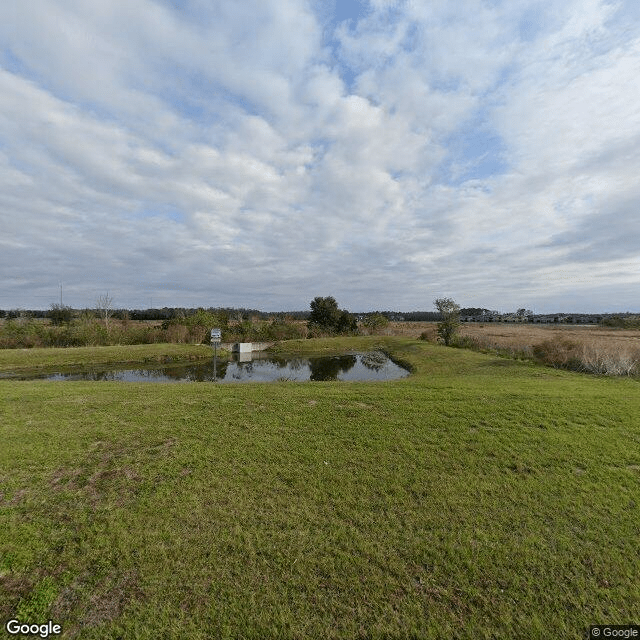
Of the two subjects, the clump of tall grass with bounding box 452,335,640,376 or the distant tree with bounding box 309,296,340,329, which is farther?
the distant tree with bounding box 309,296,340,329

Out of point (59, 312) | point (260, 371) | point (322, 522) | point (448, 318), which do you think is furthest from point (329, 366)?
point (59, 312)

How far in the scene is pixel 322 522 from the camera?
412cm

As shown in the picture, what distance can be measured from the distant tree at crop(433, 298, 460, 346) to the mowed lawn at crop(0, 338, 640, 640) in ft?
78.9

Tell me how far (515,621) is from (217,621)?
2627 millimetres

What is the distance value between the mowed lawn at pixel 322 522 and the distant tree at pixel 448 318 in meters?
24.0

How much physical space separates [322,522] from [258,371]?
19733 millimetres

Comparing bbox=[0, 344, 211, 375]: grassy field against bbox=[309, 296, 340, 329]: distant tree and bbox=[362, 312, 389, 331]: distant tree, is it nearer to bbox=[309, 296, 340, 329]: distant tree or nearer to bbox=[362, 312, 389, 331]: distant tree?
bbox=[309, 296, 340, 329]: distant tree

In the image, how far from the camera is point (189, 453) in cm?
586

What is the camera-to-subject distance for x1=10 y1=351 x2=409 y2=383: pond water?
769 inches

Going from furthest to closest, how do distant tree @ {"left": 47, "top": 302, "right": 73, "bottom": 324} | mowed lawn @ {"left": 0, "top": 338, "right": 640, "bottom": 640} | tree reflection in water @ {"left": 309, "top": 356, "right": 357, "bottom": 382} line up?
distant tree @ {"left": 47, "top": 302, "right": 73, "bottom": 324} < tree reflection in water @ {"left": 309, "top": 356, "right": 357, "bottom": 382} < mowed lawn @ {"left": 0, "top": 338, "right": 640, "bottom": 640}

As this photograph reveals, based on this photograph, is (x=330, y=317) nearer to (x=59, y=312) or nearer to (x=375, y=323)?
(x=375, y=323)

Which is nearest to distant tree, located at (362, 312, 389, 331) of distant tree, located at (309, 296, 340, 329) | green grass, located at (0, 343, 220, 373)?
distant tree, located at (309, 296, 340, 329)

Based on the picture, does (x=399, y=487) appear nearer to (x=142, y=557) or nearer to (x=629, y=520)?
(x=629, y=520)

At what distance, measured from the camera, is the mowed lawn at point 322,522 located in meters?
2.98
